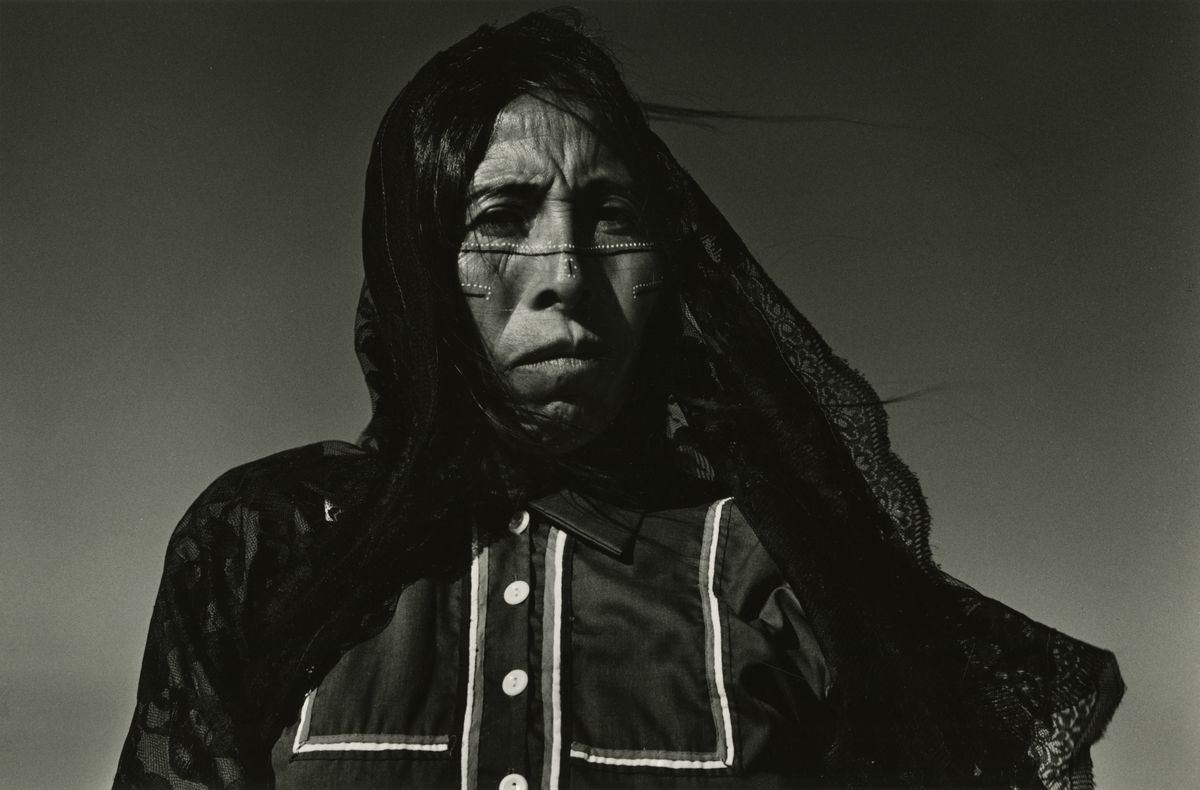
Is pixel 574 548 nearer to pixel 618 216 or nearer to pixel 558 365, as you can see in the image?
pixel 558 365

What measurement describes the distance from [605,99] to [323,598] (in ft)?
2.75

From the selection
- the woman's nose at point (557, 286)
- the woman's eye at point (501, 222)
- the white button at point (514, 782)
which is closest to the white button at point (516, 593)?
the white button at point (514, 782)

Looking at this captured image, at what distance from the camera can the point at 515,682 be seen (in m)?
1.44

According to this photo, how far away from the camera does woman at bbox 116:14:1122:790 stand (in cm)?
147

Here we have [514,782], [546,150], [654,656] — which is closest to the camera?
[514,782]

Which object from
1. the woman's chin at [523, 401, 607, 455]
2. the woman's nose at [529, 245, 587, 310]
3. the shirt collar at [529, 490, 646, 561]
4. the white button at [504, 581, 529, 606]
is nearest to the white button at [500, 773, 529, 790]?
the white button at [504, 581, 529, 606]

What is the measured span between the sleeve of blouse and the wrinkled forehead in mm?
625

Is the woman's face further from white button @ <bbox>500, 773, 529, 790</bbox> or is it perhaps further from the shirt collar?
white button @ <bbox>500, 773, 529, 790</bbox>

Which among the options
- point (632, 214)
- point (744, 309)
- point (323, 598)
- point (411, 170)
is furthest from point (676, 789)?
point (411, 170)

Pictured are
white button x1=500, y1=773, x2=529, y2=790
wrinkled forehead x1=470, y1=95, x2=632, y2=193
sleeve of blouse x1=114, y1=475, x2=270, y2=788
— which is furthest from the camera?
wrinkled forehead x1=470, y1=95, x2=632, y2=193

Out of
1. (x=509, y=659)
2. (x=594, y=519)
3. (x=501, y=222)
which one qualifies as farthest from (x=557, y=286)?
(x=509, y=659)

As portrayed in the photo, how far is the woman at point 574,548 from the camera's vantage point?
1.47 meters

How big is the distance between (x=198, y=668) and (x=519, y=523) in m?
0.48

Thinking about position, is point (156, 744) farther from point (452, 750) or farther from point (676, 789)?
point (676, 789)
